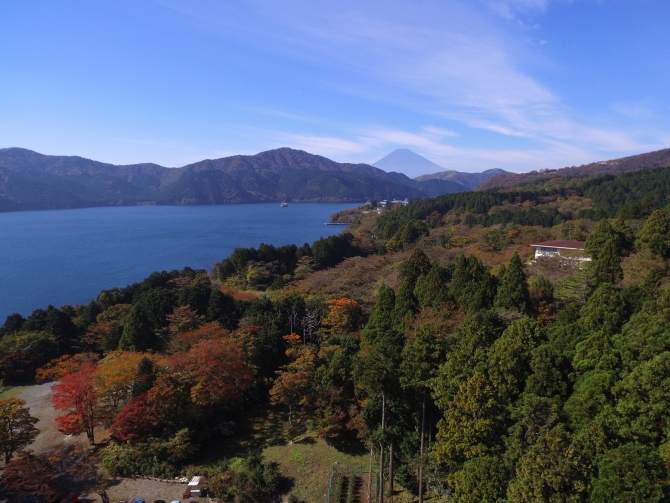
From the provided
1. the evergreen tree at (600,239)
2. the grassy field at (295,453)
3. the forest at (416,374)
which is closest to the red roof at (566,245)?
the forest at (416,374)

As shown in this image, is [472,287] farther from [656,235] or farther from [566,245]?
[566,245]

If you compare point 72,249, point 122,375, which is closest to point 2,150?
point 72,249

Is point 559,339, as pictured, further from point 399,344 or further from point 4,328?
point 4,328

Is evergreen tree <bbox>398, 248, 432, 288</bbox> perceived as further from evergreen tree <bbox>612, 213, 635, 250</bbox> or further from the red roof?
evergreen tree <bbox>612, 213, 635, 250</bbox>

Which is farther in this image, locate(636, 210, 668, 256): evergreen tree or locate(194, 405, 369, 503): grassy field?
locate(636, 210, 668, 256): evergreen tree

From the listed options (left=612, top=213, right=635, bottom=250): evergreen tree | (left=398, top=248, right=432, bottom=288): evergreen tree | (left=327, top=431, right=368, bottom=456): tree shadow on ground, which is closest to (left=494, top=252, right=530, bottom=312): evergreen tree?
(left=398, top=248, right=432, bottom=288): evergreen tree

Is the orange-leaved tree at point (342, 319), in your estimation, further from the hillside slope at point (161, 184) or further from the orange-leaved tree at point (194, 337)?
the hillside slope at point (161, 184)
